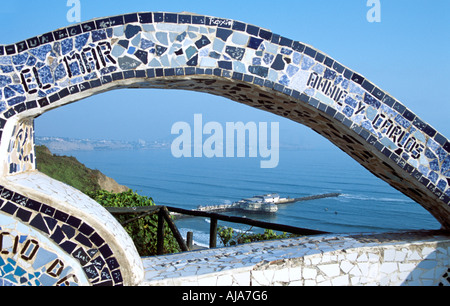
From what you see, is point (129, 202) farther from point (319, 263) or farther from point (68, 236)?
point (68, 236)

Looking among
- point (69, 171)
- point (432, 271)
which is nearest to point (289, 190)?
point (69, 171)

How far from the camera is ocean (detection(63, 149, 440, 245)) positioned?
38303 millimetres

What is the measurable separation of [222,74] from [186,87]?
43 centimetres

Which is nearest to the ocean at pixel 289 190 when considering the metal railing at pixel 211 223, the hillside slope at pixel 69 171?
the hillside slope at pixel 69 171

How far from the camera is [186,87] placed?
153 inches

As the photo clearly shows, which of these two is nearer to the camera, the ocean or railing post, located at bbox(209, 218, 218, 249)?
railing post, located at bbox(209, 218, 218, 249)

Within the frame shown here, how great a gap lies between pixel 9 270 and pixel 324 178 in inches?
2086

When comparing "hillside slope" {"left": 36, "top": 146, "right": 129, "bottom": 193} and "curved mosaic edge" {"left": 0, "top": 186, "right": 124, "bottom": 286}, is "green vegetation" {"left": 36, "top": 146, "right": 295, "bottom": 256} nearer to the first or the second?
"hillside slope" {"left": 36, "top": 146, "right": 129, "bottom": 193}

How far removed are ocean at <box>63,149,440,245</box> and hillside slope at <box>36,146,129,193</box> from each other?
13.6 m

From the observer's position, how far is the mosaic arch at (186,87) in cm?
317

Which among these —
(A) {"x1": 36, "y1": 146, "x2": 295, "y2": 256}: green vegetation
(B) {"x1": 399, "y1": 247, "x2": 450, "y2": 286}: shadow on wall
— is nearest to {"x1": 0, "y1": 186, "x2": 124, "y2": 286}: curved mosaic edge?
(A) {"x1": 36, "y1": 146, "x2": 295, "y2": 256}: green vegetation
